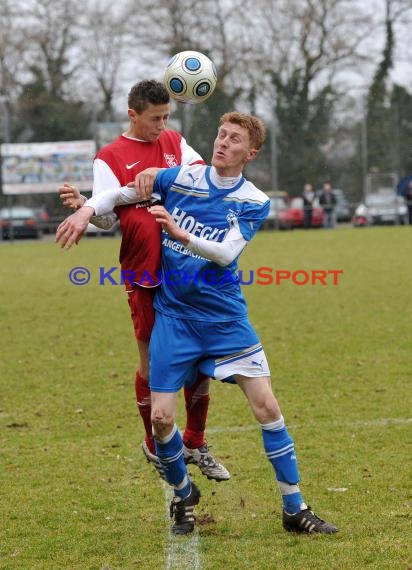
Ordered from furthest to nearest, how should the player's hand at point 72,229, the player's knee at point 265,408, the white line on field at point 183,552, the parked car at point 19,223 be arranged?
the parked car at point 19,223
the player's knee at point 265,408
the player's hand at point 72,229
the white line on field at point 183,552

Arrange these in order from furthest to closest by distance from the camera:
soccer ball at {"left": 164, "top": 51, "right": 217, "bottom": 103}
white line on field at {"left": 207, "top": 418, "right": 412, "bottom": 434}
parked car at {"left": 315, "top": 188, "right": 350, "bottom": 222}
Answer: parked car at {"left": 315, "top": 188, "right": 350, "bottom": 222}
white line on field at {"left": 207, "top": 418, "right": 412, "bottom": 434}
soccer ball at {"left": 164, "top": 51, "right": 217, "bottom": 103}

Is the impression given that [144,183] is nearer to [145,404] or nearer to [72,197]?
[72,197]

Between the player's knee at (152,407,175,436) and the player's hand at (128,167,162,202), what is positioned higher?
the player's hand at (128,167,162,202)

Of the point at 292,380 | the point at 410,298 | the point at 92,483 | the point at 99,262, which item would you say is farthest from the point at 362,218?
the point at 92,483

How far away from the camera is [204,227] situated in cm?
485

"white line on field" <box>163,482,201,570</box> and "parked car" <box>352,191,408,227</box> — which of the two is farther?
"parked car" <box>352,191,408,227</box>

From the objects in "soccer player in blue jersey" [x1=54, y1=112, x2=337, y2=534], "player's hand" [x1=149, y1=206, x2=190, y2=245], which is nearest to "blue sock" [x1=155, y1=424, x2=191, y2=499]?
"soccer player in blue jersey" [x1=54, y1=112, x2=337, y2=534]

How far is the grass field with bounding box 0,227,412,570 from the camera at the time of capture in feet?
15.2

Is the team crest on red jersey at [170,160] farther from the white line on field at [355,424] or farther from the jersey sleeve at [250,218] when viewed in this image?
the white line on field at [355,424]

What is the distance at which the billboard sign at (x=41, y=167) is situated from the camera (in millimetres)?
32812

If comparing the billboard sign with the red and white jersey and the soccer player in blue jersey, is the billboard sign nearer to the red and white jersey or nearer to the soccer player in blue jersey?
the red and white jersey

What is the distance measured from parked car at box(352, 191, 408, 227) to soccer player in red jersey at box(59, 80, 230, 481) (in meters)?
30.2

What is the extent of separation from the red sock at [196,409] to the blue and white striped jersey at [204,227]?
0.81 metres

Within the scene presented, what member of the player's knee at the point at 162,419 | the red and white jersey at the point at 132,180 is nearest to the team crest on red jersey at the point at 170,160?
the red and white jersey at the point at 132,180
